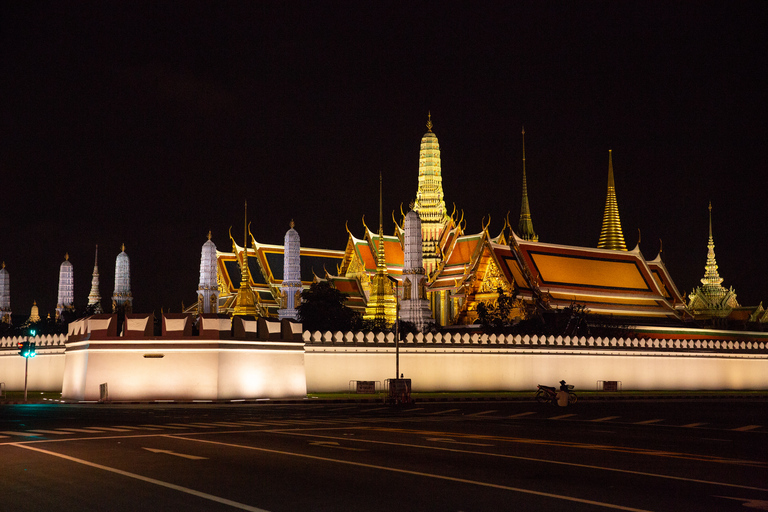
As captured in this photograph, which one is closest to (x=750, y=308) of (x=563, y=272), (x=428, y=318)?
(x=563, y=272)

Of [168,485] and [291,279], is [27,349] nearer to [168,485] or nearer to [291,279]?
[168,485]

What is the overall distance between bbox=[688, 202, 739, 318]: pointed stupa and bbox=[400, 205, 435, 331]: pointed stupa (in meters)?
33.5

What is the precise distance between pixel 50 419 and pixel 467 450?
1126 cm

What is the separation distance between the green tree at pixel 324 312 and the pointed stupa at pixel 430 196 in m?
18.5

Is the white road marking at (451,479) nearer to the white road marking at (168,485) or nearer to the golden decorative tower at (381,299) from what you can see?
the white road marking at (168,485)

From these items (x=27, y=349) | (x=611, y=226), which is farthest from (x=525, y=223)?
(x=27, y=349)

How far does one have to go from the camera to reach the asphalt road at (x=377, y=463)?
9.91m

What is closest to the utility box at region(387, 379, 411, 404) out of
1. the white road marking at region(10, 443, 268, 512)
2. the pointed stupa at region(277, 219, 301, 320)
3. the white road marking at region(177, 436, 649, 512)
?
the white road marking at region(177, 436, 649, 512)

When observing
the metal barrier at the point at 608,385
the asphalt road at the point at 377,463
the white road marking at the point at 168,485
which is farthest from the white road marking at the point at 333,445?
the metal barrier at the point at 608,385

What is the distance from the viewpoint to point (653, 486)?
1093cm

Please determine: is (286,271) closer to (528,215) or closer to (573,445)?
(528,215)

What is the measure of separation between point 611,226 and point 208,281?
31.7m

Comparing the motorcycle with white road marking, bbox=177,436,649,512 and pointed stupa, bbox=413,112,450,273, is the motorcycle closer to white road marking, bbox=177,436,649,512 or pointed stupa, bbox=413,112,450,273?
white road marking, bbox=177,436,649,512

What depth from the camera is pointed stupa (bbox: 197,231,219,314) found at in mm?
74875
